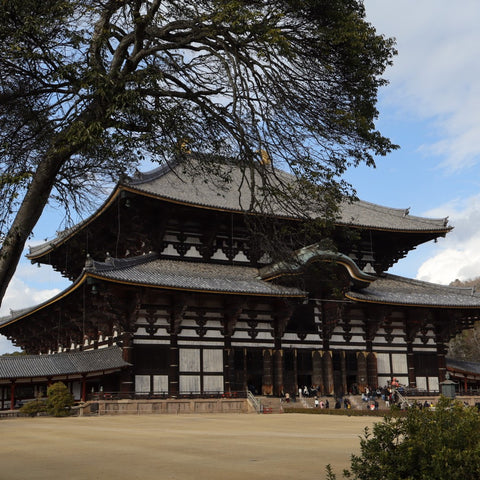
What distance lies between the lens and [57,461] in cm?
1102

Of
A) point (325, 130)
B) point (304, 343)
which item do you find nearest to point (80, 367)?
point (304, 343)

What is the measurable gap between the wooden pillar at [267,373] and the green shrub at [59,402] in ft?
34.4

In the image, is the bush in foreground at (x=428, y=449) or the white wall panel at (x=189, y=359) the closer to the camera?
the bush in foreground at (x=428, y=449)

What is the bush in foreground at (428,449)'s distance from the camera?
6.19 metres

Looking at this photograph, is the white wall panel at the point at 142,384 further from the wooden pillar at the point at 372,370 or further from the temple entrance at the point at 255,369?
the wooden pillar at the point at 372,370

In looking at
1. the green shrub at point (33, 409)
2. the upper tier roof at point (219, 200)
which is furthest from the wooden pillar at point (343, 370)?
the green shrub at point (33, 409)

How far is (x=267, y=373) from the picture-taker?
33812 mm

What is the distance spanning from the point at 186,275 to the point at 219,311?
9.43ft

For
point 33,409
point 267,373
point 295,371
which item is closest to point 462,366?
point 295,371

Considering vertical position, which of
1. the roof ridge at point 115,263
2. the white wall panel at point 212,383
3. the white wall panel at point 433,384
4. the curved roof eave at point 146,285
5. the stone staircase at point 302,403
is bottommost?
the stone staircase at point 302,403

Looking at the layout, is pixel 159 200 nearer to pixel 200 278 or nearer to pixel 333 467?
pixel 200 278

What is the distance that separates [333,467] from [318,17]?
8241 millimetres

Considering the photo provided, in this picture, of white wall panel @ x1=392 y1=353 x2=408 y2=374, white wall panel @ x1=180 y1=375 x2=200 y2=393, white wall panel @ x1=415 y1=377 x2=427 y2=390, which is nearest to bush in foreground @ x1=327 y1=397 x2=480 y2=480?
white wall panel @ x1=180 y1=375 x2=200 y2=393

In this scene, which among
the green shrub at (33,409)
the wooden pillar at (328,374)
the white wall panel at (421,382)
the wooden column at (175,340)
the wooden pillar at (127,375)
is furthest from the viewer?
the white wall panel at (421,382)
